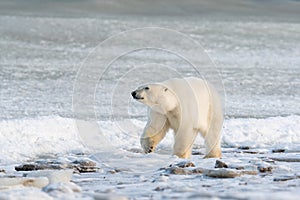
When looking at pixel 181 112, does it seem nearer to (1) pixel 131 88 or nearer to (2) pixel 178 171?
(2) pixel 178 171

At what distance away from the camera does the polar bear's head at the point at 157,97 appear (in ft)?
20.2

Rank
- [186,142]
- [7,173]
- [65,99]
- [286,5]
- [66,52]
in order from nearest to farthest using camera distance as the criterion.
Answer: [7,173]
[186,142]
[65,99]
[66,52]
[286,5]

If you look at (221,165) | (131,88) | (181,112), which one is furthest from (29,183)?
(131,88)

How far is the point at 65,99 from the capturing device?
39.0ft

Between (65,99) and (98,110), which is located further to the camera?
(65,99)

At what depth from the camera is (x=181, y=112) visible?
623cm

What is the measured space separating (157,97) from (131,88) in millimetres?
6043

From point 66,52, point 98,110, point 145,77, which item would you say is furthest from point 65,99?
point 66,52

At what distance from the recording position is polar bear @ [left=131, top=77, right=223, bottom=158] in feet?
20.3

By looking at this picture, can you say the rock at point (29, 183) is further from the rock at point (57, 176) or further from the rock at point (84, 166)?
the rock at point (84, 166)

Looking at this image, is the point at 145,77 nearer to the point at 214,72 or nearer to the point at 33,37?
the point at 214,72

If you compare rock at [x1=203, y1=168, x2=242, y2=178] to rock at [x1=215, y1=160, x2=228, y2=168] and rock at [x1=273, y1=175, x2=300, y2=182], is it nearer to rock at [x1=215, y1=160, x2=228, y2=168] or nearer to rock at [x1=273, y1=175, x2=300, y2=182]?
rock at [x1=273, y1=175, x2=300, y2=182]

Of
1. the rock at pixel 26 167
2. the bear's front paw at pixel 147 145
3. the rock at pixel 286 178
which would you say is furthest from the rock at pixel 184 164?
the rock at pixel 26 167

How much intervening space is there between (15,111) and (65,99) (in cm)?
178
